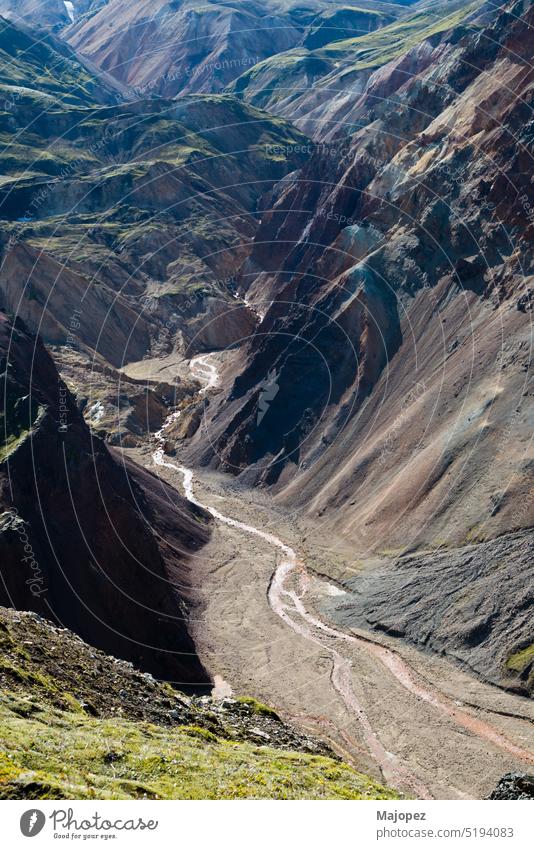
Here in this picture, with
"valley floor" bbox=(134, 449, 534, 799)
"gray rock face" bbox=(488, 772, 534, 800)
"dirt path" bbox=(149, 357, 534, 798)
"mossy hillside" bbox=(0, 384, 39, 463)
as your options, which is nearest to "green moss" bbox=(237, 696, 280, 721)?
"valley floor" bbox=(134, 449, 534, 799)

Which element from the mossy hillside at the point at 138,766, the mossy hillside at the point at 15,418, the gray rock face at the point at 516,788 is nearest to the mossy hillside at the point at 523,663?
the gray rock face at the point at 516,788

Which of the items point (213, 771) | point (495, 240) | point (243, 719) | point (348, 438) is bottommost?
point (243, 719)

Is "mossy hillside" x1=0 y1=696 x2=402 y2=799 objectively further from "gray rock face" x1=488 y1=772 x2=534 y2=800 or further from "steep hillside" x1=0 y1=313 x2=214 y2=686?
"steep hillside" x1=0 y1=313 x2=214 y2=686

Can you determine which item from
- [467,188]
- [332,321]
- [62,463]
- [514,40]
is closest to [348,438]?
[332,321]

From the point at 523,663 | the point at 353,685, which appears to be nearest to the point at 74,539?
the point at 353,685

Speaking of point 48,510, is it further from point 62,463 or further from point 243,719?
point 243,719

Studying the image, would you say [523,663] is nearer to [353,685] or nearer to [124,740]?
[353,685]

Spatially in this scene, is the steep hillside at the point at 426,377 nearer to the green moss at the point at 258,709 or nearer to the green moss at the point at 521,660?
the green moss at the point at 521,660
